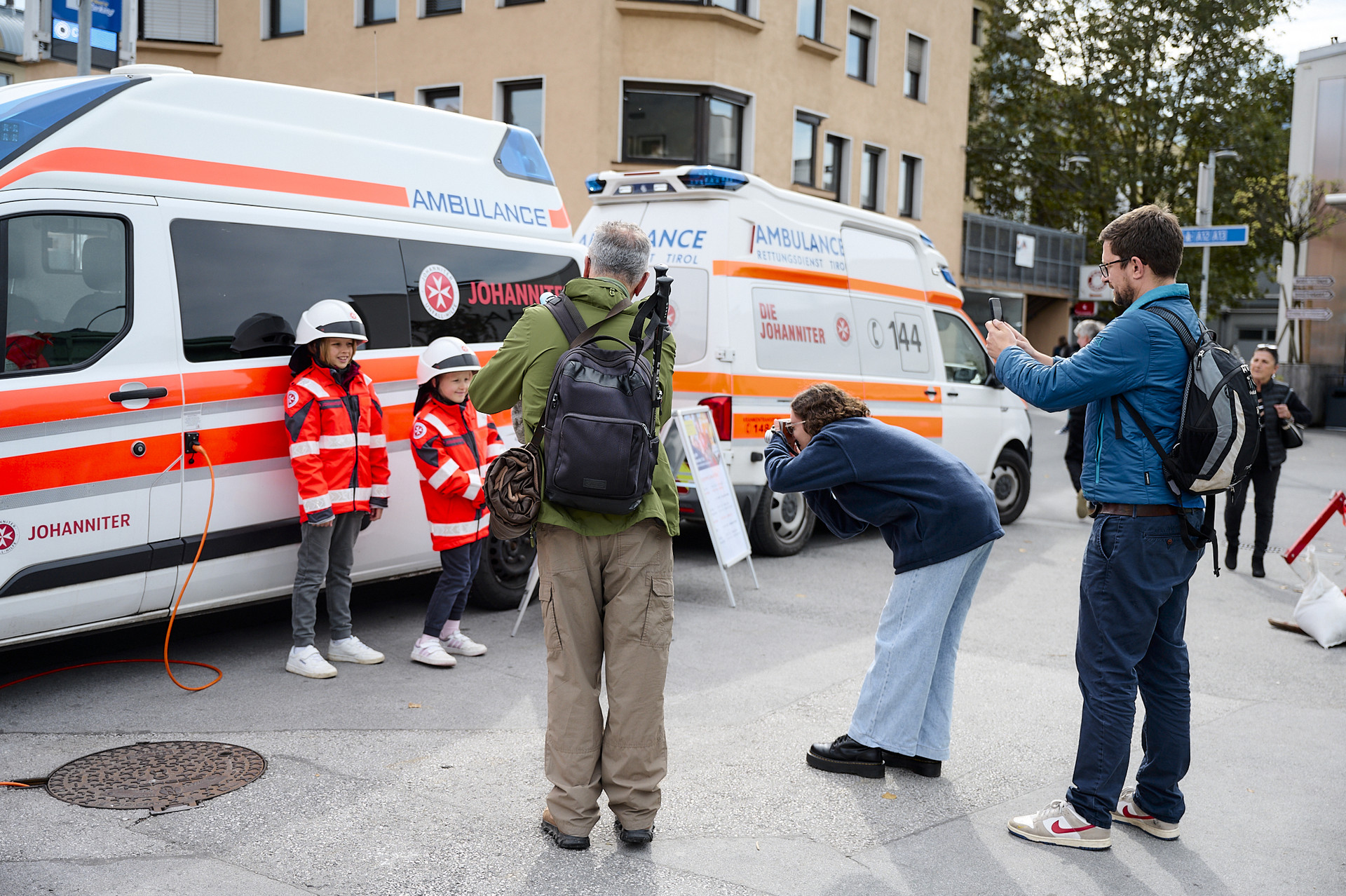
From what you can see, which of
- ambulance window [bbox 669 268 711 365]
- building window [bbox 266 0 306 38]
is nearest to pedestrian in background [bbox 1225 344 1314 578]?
ambulance window [bbox 669 268 711 365]

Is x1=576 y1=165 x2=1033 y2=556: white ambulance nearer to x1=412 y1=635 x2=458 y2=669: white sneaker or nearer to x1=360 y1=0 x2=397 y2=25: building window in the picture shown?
x1=412 y1=635 x2=458 y2=669: white sneaker

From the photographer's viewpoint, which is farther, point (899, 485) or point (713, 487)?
point (713, 487)

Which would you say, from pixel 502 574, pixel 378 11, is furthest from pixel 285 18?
pixel 502 574

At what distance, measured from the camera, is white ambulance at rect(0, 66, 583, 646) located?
186 inches

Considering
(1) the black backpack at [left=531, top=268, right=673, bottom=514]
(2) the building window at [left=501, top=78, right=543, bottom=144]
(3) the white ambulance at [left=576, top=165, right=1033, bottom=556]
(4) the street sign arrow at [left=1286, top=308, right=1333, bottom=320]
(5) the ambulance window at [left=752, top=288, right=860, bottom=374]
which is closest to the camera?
(1) the black backpack at [left=531, top=268, right=673, bottom=514]

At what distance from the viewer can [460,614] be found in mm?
6105

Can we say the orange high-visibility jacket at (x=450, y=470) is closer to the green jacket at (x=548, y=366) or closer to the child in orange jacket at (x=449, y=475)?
the child in orange jacket at (x=449, y=475)

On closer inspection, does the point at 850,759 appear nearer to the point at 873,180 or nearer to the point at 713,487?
the point at 713,487

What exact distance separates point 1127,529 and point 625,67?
17.4m

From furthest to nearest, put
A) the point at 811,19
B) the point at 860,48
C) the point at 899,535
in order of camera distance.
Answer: the point at 860,48 < the point at 811,19 < the point at 899,535

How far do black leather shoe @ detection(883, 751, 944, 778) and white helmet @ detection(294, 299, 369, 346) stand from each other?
2.98 metres

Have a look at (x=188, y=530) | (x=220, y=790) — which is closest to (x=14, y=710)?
(x=188, y=530)

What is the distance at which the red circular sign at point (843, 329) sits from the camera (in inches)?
364

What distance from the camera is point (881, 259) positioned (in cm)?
979
